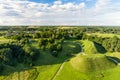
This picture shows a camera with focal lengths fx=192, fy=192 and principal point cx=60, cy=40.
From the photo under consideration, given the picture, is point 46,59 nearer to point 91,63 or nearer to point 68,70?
point 68,70

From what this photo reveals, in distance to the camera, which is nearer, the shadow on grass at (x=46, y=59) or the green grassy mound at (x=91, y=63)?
the shadow on grass at (x=46, y=59)

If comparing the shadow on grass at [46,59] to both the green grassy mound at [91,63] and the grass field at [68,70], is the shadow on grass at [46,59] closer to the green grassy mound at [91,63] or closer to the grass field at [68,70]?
the grass field at [68,70]

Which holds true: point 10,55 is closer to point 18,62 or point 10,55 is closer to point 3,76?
point 18,62

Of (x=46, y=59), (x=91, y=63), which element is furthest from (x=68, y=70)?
(x=46, y=59)

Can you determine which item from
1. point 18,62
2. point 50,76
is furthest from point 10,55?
point 50,76

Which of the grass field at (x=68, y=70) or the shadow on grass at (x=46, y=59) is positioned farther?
the shadow on grass at (x=46, y=59)

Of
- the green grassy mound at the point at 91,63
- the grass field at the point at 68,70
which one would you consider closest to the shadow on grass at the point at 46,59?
the grass field at the point at 68,70

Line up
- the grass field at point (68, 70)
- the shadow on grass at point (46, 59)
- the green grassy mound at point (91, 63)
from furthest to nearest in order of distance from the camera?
the green grassy mound at point (91, 63) → the shadow on grass at point (46, 59) → the grass field at point (68, 70)

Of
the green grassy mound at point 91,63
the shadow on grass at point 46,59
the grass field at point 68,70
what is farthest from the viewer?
the green grassy mound at point 91,63

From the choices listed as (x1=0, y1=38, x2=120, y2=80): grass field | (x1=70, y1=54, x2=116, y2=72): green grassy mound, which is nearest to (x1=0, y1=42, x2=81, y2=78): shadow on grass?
(x1=0, y1=38, x2=120, y2=80): grass field
